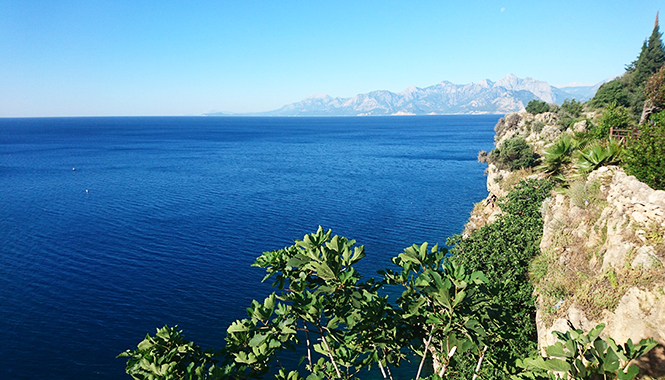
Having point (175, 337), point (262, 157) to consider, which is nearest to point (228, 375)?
point (175, 337)

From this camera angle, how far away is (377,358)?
236 inches

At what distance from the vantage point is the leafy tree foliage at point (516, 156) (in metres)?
36.0

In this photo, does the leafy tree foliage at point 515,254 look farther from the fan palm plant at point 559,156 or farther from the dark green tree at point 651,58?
the dark green tree at point 651,58

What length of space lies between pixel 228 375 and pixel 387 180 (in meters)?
64.2

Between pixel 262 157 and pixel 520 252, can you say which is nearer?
pixel 520 252

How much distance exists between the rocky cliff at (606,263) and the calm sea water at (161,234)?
1930 centimetres

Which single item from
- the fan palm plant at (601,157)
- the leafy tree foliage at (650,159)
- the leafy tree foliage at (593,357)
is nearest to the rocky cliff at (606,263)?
the fan palm plant at (601,157)

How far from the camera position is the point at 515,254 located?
58.7 feet

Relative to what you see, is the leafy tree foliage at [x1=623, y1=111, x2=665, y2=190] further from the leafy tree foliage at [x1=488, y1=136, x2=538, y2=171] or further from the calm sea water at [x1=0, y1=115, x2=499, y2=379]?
the leafy tree foliage at [x1=488, y1=136, x2=538, y2=171]

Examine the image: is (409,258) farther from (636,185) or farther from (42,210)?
(42,210)

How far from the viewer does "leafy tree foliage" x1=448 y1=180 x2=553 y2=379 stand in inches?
628

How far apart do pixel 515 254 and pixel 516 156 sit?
73.9ft

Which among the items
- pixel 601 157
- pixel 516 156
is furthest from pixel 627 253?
pixel 516 156

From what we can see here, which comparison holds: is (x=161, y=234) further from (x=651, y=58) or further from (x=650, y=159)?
(x=651, y=58)
